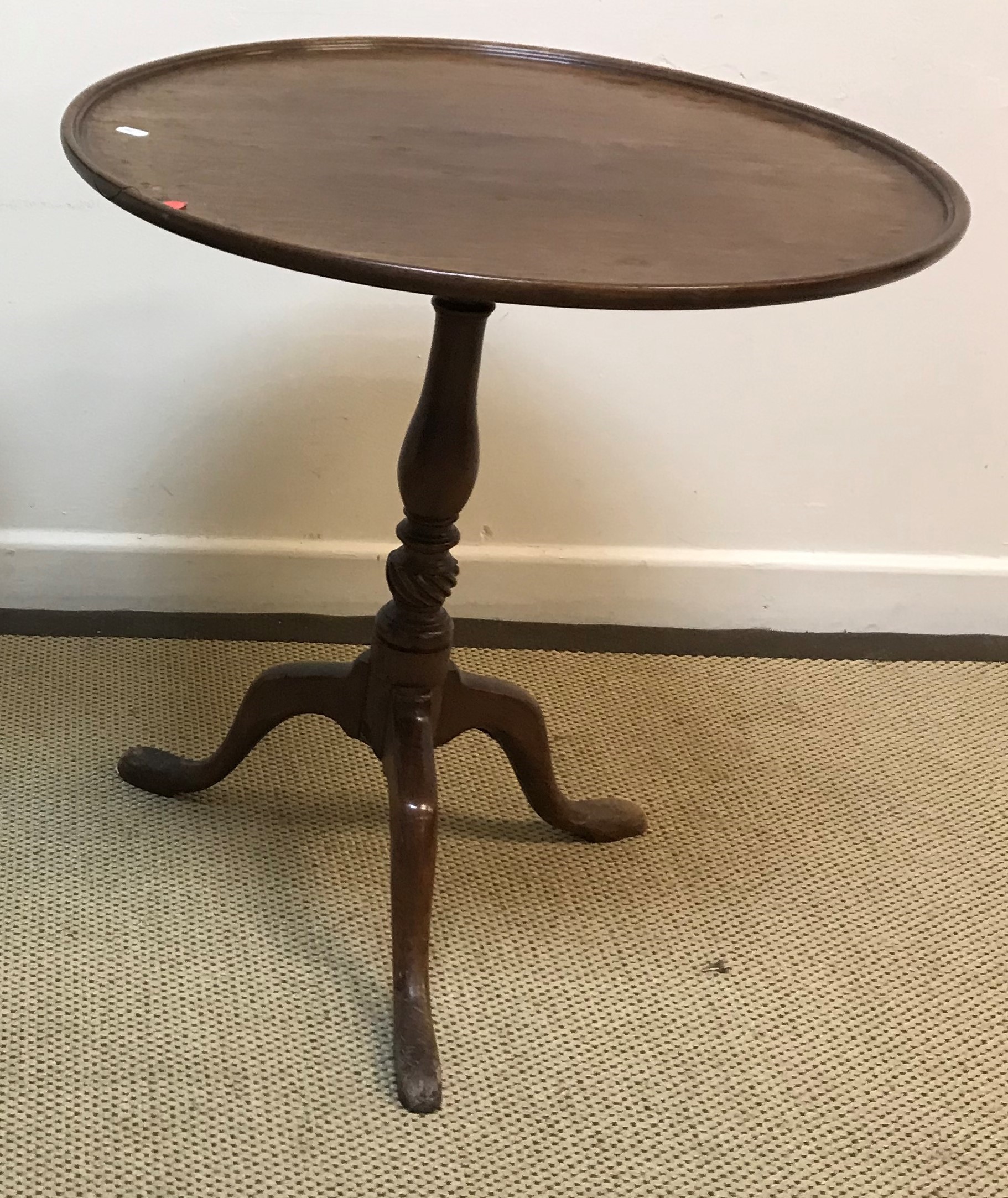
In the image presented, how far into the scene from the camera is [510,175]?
0.83 metres

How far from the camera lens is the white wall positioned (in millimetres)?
1284

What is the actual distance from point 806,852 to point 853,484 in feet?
1.74

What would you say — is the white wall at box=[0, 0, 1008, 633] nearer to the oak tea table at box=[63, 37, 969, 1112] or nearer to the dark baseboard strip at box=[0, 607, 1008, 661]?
the dark baseboard strip at box=[0, 607, 1008, 661]

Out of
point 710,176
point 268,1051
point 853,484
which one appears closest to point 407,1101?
point 268,1051

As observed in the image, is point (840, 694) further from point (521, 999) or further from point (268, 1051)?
point (268, 1051)

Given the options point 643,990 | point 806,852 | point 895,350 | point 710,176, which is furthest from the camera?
point 895,350

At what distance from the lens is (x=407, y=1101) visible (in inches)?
37.7

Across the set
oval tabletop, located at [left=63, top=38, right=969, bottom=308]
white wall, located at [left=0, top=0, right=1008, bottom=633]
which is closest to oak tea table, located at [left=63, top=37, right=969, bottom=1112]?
oval tabletop, located at [left=63, top=38, right=969, bottom=308]

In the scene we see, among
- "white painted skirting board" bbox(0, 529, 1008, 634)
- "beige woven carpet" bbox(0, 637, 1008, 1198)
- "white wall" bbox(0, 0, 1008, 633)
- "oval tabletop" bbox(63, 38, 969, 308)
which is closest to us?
"oval tabletop" bbox(63, 38, 969, 308)

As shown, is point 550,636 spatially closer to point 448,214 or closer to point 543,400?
point 543,400

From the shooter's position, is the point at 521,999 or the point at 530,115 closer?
the point at 530,115

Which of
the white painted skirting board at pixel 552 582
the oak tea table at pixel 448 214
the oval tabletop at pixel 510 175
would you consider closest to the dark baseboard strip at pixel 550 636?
the white painted skirting board at pixel 552 582

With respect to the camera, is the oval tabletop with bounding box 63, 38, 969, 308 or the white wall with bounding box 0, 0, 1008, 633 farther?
the white wall with bounding box 0, 0, 1008, 633

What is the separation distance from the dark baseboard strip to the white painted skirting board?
1 cm
